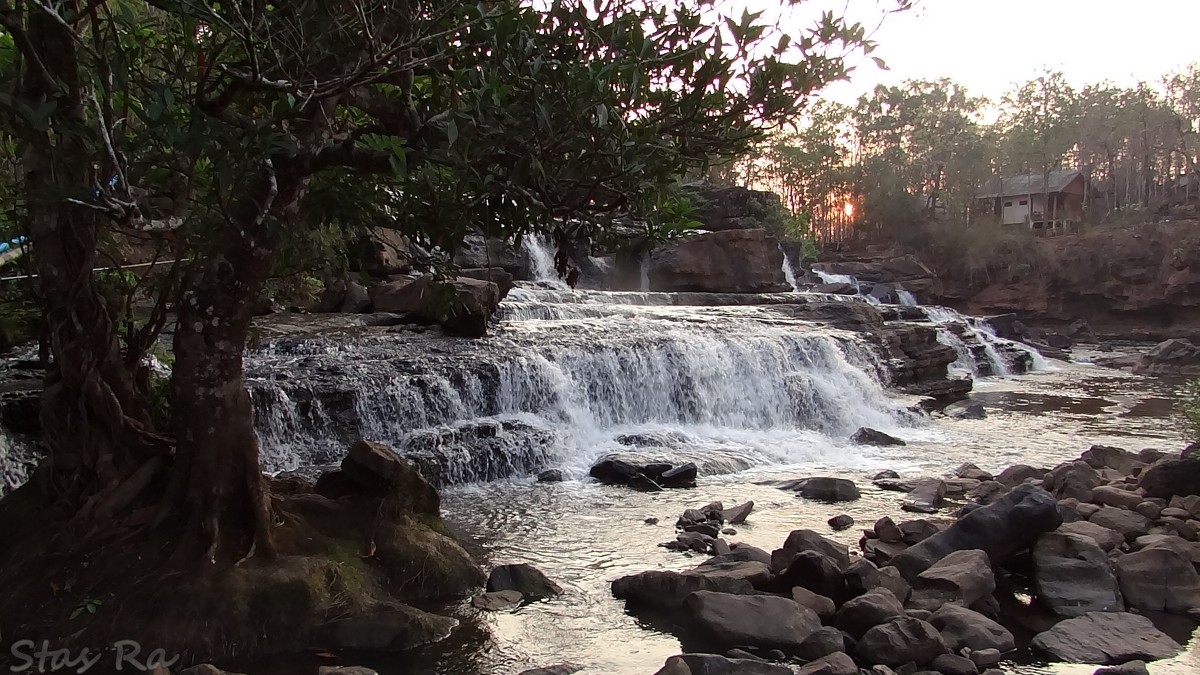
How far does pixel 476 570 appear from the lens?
5.90 m

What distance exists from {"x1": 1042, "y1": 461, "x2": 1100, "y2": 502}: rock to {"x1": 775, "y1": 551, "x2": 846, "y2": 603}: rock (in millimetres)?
3552

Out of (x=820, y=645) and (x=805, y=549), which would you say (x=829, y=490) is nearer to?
(x=805, y=549)

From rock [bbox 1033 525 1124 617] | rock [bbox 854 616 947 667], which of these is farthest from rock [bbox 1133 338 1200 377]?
rock [bbox 854 616 947 667]

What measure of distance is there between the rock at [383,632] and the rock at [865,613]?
91.1 inches

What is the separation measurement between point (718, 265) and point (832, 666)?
74.8 feet

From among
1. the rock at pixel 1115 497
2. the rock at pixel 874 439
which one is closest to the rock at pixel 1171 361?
the rock at pixel 874 439

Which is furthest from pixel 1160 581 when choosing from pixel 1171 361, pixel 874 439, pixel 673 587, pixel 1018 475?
pixel 1171 361

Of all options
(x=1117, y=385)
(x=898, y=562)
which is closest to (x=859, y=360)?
(x=1117, y=385)

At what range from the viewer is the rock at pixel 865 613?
5004 mm

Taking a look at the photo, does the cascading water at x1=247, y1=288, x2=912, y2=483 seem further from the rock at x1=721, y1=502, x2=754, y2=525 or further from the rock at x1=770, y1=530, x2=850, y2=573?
the rock at x1=770, y1=530, x2=850, y2=573

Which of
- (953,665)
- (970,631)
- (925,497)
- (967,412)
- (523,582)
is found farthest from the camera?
(967,412)

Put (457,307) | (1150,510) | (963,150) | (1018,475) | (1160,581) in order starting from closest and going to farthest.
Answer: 1. (1160,581)
2. (1150,510)
3. (1018,475)
4. (457,307)
5. (963,150)

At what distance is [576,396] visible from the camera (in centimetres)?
1238

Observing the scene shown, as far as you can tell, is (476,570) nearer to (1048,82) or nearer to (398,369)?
(398,369)
